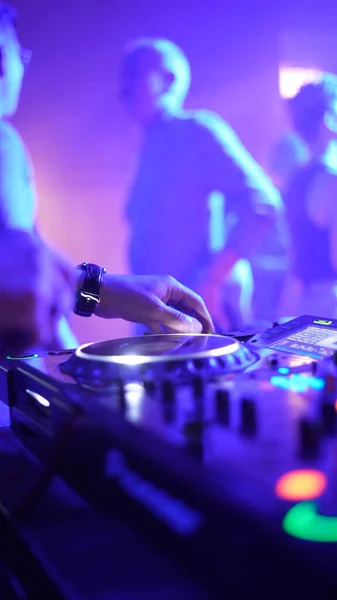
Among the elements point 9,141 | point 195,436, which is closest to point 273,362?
point 195,436

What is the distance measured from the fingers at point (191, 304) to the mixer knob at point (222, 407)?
0.49 metres

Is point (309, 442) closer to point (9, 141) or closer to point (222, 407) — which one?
point (222, 407)

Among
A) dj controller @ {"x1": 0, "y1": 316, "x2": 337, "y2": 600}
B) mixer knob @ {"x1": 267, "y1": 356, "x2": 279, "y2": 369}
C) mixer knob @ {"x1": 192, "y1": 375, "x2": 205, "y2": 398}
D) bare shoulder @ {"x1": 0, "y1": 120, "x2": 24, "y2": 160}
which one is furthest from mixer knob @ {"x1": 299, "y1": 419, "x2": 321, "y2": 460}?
bare shoulder @ {"x1": 0, "y1": 120, "x2": 24, "y2": 160}

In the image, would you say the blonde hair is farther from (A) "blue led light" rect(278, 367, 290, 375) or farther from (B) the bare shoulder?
(A) "blue led light" rect(278, 367, 290, 375)

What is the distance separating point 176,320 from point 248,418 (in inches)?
18.4

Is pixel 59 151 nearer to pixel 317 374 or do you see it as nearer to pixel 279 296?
pixel 279 296

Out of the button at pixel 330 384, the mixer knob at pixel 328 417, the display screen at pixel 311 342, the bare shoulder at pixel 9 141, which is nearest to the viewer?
the mixer knob at pixel 328 417

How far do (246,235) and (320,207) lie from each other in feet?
1.19

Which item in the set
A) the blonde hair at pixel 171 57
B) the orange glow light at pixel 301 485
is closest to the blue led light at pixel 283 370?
the orange glow light at pixel 301 485

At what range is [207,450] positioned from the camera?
30 centimetres

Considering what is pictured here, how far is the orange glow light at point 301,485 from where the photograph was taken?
9.7 inches

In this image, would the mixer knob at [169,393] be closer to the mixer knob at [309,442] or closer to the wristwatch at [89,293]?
the mixer knob at [309,442]

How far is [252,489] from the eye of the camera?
25 centimetres

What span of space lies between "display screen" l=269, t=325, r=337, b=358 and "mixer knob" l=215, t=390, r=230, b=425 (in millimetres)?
244
